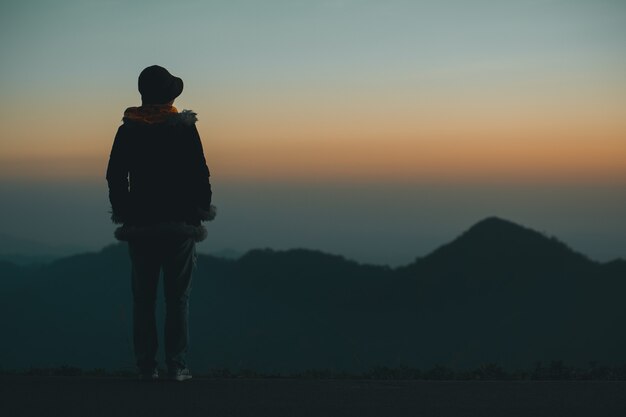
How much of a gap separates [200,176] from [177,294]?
0.95 meters

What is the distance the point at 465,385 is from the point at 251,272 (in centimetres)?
6987

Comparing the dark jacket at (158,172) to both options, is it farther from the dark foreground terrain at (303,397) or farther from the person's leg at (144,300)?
the dark foreground terrain at (303,397)

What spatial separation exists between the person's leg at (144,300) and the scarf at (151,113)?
98 centimetres

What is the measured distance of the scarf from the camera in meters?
7.36

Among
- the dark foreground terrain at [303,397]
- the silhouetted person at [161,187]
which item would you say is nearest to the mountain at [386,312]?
the dark foreground terrain at [303,397]

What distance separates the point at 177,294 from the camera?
7.42 m

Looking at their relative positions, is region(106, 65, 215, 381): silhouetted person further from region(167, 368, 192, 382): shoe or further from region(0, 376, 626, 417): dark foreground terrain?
region(0, 376, 626, 417): dark foreground terrain

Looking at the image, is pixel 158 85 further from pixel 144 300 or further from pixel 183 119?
pixel 144 300

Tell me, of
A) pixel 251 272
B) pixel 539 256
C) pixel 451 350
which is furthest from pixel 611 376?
pixel 251 272

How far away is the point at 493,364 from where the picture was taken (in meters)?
8.40

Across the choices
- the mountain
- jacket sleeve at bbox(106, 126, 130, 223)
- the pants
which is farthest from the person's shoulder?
the mountain

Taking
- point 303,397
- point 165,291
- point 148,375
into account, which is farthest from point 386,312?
point 303,397

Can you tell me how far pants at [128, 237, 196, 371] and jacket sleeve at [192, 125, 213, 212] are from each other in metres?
0.33

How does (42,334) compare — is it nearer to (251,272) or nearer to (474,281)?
(251,272)
